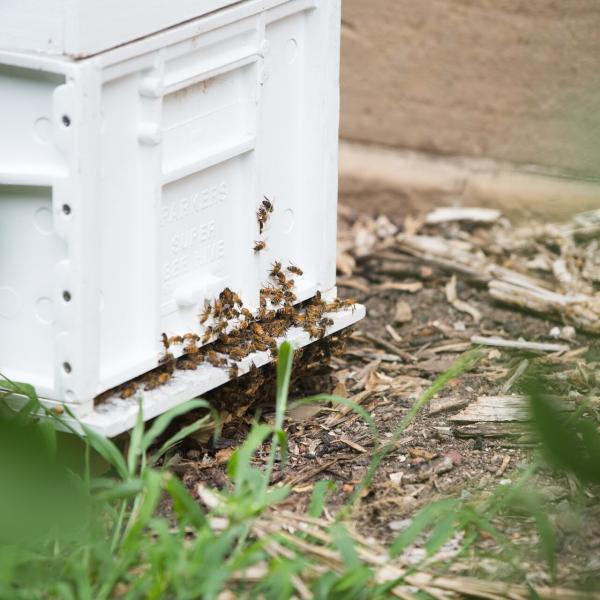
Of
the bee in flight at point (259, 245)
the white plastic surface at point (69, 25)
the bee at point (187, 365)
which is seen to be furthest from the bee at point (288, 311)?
the white plastic surface at point (69, 25)

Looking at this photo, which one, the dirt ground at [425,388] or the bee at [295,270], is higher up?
the bee at [295,270]

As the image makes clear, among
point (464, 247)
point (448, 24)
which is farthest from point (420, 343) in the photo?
point (448, 24)

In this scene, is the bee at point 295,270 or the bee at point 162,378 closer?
the bee at point 162,378

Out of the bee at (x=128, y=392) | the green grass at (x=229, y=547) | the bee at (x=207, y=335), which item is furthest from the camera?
the bee at (x=207, y=335)

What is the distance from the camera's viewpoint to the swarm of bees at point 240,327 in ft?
8.05

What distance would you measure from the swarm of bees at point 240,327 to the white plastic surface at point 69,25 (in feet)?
2.54

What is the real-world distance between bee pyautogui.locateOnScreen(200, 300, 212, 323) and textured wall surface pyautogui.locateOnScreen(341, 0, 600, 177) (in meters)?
2.35

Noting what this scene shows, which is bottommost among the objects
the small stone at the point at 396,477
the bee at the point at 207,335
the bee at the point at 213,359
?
the small stone at the point at 396,477

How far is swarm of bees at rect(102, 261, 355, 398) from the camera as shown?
8.05 feet

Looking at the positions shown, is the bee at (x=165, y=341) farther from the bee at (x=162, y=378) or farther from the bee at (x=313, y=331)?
the bee at (x=313, y=331)

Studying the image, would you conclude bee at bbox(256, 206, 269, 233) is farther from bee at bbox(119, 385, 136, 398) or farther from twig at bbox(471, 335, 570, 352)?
twig at bbox(471, 335, 570, 352)

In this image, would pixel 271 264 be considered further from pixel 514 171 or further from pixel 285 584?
pixel 514 171

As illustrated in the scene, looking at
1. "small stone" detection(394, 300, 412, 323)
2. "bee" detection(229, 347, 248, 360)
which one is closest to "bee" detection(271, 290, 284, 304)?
"bee" detection(229, 347, 248, 360)

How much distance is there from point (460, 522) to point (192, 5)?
1.41 metres
